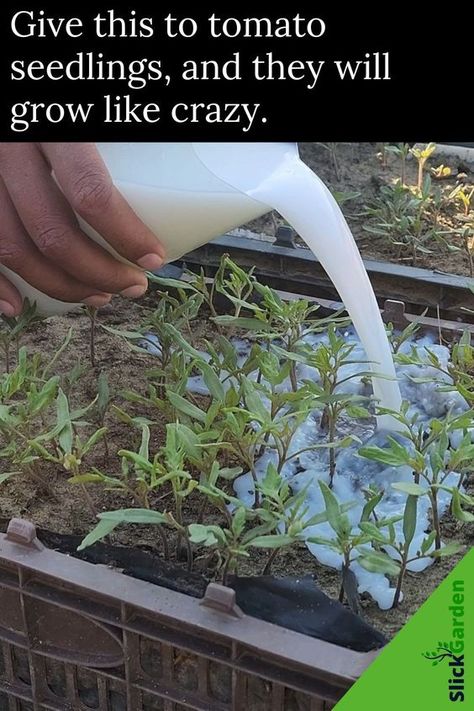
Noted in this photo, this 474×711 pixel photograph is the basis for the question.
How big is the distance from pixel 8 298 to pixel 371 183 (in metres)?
1.15

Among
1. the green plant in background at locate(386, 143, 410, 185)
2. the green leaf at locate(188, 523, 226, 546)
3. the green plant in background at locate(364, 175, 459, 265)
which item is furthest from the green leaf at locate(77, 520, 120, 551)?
the green plant in background at locate(386, 143, 410, 185)

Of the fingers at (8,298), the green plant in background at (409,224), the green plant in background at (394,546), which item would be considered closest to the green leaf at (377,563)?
the green plant in background at (394,546)

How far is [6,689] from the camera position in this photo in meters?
0.87

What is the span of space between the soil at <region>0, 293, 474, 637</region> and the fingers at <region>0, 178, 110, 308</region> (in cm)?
14

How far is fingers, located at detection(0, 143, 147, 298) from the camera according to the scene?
92cm

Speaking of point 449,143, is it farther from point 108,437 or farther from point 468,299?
point 108,437

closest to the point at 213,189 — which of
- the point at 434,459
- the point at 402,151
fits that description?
the point at 434,459

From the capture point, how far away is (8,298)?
1.04 m

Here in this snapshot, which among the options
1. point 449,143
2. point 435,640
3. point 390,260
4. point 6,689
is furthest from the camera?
point 449,143
